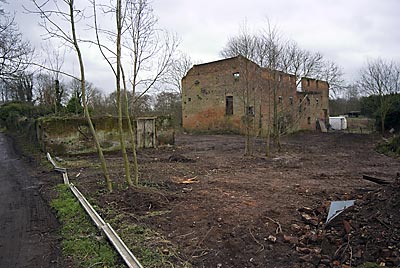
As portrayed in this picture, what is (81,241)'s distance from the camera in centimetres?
464

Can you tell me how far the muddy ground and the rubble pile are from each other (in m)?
0.02

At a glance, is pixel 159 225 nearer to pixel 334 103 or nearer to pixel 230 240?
pixel 230 240

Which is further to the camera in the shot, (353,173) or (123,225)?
(353,173)

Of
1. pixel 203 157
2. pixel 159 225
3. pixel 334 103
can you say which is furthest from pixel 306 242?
pixel 334 103

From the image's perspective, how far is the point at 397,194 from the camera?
4719 mm

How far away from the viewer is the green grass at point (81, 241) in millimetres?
4012

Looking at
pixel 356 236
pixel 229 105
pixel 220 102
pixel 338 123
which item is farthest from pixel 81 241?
pixel 338 123

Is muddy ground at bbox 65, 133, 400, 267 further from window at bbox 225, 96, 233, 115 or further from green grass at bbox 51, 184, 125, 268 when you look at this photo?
window at bbox 225, 96, 233, 115

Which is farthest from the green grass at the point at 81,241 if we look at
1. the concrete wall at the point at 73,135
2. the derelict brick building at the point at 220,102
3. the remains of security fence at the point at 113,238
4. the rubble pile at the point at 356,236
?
the derelict brick building at the point at 220,102

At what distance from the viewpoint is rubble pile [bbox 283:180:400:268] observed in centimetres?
371

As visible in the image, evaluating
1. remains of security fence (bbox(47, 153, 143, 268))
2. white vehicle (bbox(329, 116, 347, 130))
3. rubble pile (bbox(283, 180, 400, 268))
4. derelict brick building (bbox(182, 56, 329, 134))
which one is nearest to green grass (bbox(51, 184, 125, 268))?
remains of security fence (bbox(47, 153, 143, 268))

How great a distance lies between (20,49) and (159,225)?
968cm

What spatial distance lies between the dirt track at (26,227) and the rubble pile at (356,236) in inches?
133

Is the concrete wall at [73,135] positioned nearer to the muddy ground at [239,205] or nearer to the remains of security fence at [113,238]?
the muddy ground at [239,205]
